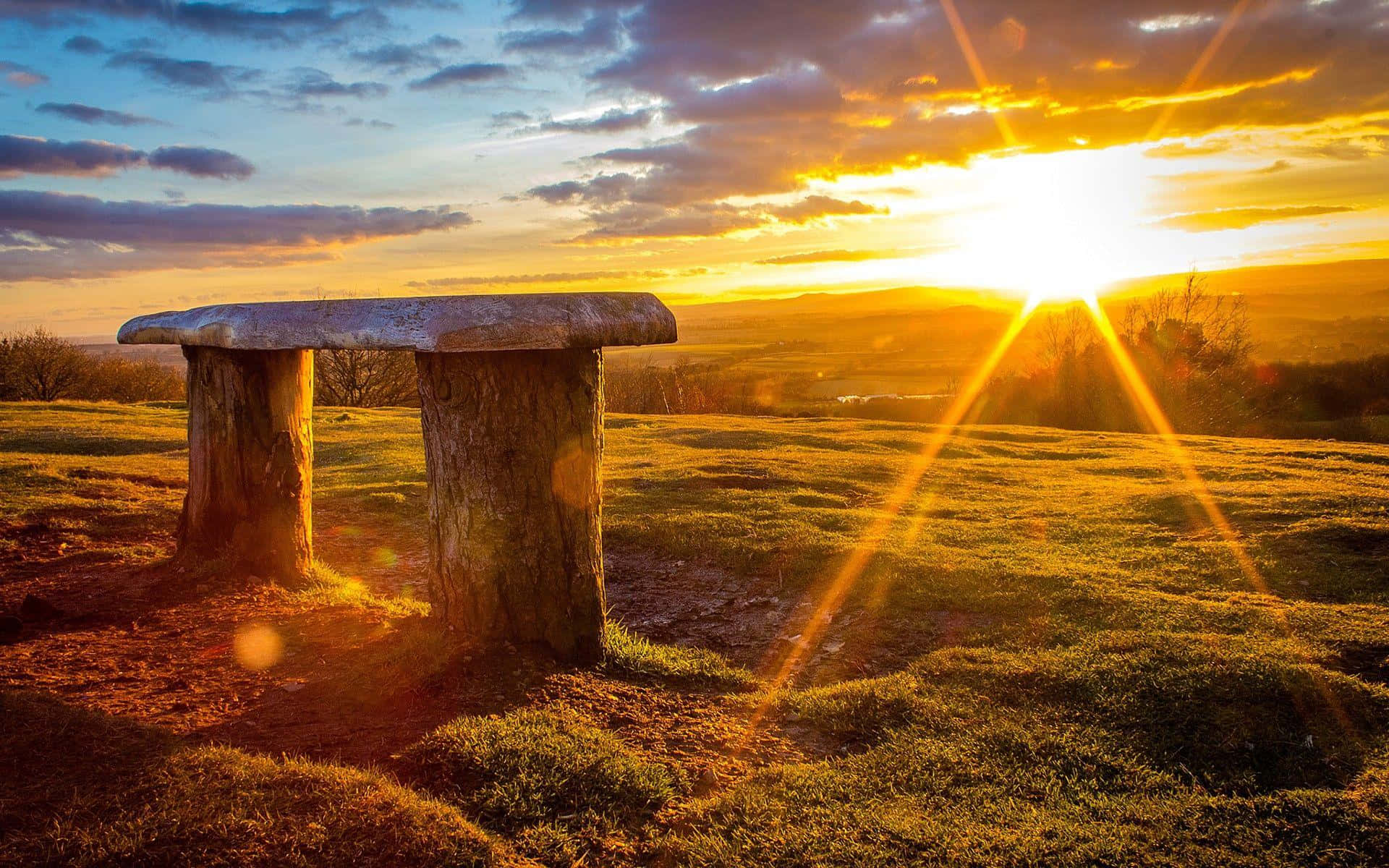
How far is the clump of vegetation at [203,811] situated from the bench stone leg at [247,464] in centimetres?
304

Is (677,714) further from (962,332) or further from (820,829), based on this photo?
(962,332)

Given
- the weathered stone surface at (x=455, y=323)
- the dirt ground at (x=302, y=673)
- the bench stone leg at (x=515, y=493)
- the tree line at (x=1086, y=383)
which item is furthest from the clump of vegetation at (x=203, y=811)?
the tree line at (x=1086, y=383)

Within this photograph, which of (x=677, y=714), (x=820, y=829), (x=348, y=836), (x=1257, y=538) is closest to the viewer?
(x=348, y=836)

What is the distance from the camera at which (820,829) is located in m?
3.89

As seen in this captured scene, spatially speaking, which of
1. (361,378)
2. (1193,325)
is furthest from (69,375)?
(1193,325)

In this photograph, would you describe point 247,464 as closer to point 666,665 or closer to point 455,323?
point 455,323

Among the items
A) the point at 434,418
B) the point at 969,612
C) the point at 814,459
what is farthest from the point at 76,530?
the point at 814,459

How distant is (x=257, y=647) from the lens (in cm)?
568

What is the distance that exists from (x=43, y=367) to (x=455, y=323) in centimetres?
4559

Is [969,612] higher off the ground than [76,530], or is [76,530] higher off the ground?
[76,530]

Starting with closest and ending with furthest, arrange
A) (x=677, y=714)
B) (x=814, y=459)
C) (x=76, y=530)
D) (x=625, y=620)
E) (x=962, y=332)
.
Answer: (x=677, y=714) → (x=625, y=620) → (x=76, y=530) → (x=814, y=459) → (x=962, y=332)

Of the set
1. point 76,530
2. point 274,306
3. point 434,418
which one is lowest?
point 76,530

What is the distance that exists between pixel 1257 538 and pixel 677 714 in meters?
8.28

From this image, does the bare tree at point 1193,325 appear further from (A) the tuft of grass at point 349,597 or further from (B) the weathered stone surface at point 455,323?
(B) the weathered stone surface at point 455,323
